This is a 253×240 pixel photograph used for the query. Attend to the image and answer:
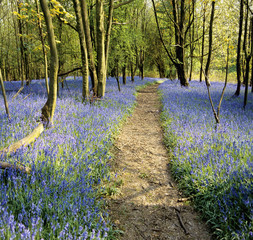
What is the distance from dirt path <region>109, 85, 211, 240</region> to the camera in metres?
3.05

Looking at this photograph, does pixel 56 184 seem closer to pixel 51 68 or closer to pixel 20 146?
pixel 20 146

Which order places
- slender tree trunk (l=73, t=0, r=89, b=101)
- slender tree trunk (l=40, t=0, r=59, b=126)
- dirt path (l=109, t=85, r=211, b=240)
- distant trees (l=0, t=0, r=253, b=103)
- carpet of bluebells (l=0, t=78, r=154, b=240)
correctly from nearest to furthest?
carpet of bluebells (l=0, t=78, r=154, b=240)
dirt path (l=109, t=85, r=211, b=240)
slender tree trunk (l=40, t=0, r=59, b=126)
distant trees (l=0, t=0, r=253, b=103)
slender tree trunk (l=73, t=0, r=89, b=101)

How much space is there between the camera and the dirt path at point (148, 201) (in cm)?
305

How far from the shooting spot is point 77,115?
720 cm

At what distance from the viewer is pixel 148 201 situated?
3.75m

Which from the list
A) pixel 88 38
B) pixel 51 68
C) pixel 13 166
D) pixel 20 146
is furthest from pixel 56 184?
pixel 88 38

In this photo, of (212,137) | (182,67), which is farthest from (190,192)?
(182,67)

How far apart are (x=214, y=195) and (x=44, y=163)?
290cm

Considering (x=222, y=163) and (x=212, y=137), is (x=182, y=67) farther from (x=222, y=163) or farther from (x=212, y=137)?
(x=222, y=163)

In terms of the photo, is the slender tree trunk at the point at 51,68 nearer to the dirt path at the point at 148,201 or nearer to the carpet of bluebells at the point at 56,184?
the carpet of bluebells at the point at 56,184

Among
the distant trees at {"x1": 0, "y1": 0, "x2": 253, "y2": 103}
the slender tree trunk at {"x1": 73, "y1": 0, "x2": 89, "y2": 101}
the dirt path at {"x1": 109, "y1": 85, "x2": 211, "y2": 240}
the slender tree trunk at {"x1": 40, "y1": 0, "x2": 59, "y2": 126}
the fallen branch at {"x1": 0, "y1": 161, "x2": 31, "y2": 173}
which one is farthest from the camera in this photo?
the slender tree trunk at {"x1": 73, "y1": 0, "x2": 89, "y2": 101}

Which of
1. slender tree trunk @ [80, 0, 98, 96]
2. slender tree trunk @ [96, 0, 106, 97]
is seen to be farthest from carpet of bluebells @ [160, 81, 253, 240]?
slender tree trunk @ [80, 0, 98, 96]

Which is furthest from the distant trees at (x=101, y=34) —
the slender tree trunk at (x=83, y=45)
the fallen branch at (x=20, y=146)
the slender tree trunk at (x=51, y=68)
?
the fallen branch at (x=20, y=146)

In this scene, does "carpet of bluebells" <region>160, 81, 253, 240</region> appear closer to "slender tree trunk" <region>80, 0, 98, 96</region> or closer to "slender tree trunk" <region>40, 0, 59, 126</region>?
"slender tree trunk" <region>40, 0, 59, 126</region>
